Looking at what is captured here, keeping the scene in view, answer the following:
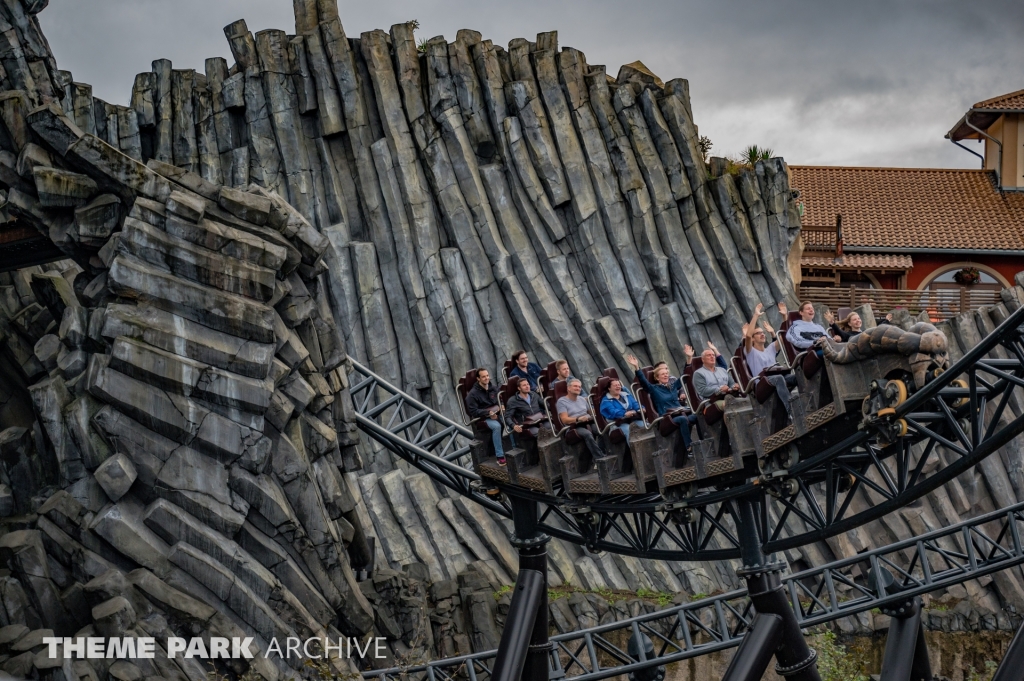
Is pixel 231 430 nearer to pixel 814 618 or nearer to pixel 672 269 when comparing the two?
pixel 814 618

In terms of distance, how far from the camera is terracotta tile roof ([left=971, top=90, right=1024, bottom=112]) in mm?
30344

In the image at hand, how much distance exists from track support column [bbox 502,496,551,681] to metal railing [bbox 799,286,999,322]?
11.2 m

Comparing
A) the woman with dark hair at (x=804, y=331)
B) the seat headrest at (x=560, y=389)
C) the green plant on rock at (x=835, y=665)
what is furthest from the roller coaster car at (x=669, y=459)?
the green plant on rock at (x=835, y=665)

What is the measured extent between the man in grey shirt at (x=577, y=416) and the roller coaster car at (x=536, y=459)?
0.24 metres

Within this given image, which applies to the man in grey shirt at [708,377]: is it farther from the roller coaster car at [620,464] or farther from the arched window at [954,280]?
the arched window at [954,280]

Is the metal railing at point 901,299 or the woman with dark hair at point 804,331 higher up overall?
the metal railing at point 901,299

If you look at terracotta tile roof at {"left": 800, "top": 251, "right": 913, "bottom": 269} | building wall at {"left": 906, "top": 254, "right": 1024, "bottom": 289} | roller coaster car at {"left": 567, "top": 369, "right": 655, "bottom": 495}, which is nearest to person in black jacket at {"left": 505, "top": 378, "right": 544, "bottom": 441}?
roller coaster car at {"left": 567, "top": 369, "right": 655, "bottom": 495}

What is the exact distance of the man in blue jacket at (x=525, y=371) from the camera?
15.9m

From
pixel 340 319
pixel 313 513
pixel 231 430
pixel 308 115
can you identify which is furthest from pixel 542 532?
pixel 308 115

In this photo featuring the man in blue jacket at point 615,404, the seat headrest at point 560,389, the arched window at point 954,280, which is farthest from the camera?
the arched window at point 954,280

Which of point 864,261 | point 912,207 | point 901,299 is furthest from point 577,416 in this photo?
point 912,207

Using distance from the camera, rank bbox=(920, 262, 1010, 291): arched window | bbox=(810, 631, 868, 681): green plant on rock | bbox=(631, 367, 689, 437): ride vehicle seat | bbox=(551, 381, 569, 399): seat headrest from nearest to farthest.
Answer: bbox=(631, 367, 689, 437): ride vehicle seat
bbox=(551, 381, 569, 399): seat headrest
bbox=(810, 631, 868, 681): green plant on rock
bbox=(920, 262, 1010, 291): arched window

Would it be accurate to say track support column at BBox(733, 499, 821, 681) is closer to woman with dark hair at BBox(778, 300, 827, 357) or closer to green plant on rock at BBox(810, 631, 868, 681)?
woman with dark hair at BBox(778, 300, 827, 357)

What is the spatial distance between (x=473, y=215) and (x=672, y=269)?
13.5 ft
